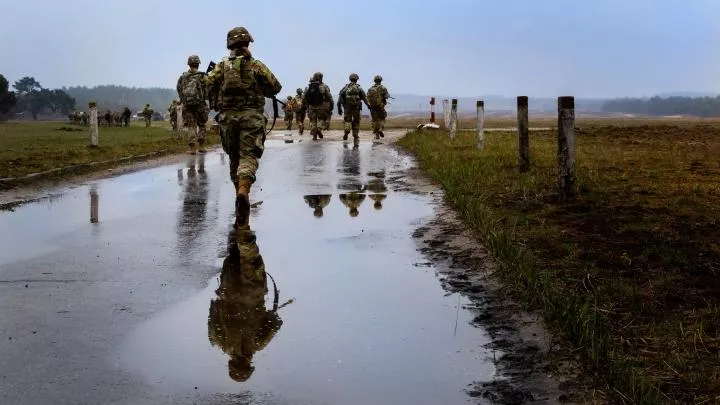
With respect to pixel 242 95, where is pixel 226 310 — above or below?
below

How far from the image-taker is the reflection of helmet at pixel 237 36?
356 inches

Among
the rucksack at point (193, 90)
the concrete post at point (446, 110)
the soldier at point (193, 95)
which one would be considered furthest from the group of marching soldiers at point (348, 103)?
the rucksack at point (193, 90)

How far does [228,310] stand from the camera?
18.4ft

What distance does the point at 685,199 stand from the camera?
382 inches

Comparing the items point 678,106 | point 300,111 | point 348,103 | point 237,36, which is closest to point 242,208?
point 237,36

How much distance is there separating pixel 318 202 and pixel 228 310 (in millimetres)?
5671

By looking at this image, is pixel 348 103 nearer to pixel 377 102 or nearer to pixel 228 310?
pixel 377 102

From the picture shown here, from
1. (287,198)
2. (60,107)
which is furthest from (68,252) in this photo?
(60,107)

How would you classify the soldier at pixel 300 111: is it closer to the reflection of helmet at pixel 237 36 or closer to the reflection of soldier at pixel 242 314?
the reflection of helmet at pixel 237 36

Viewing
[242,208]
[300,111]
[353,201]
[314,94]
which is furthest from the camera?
[300,111]

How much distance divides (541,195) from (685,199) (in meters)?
1.74

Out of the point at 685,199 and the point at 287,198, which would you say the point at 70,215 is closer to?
the point at 287,198

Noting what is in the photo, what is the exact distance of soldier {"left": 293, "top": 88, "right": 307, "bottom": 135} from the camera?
110 feet

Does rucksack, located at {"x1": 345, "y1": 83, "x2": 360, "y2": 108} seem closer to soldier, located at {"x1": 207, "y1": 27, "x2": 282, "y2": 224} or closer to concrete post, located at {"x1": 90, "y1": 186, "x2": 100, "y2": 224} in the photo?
concrete post, located at {"x1": 90, "y1": 186, "x2": 100, "y2": 224}
